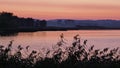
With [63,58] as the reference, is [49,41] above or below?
below

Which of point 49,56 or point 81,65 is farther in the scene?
point 49,56

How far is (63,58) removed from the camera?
14281 mm

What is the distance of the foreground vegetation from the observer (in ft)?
45.0

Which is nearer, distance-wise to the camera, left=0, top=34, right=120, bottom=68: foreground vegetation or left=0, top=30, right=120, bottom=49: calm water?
left=0, top=34, right=120, bottom=68: foreground vegetation

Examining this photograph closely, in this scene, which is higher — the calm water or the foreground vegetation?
the foreground vegetation

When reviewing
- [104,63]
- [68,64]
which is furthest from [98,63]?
[68,64]

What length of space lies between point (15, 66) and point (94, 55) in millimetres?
2855

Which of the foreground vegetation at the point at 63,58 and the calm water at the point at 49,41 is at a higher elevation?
the foreground vegetation at the point at 63,58

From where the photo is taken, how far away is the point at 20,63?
546 inches

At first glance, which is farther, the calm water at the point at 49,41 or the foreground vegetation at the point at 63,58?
the calm water at the point at 49,41

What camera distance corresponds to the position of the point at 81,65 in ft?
44.5

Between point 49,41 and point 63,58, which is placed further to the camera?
point 49,41

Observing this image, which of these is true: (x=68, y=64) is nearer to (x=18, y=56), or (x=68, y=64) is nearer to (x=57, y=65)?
(x=57, y=65)

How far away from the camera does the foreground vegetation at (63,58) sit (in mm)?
13703
